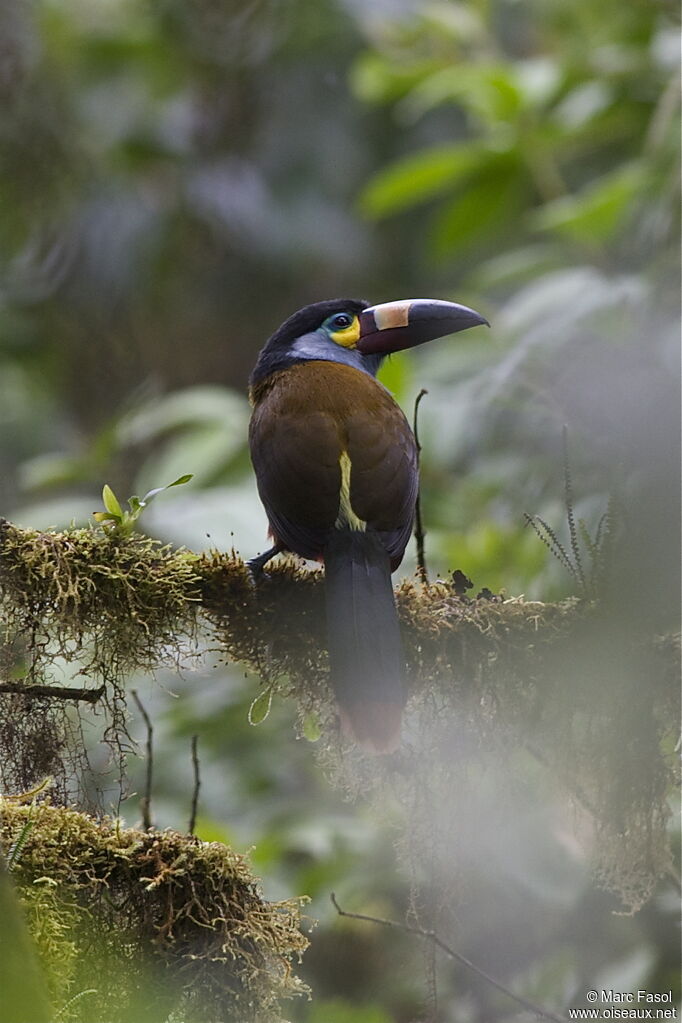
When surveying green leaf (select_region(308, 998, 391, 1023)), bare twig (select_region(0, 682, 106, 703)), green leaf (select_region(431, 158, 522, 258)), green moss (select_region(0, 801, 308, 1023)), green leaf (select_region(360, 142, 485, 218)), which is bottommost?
green moss (select_region(0, 801, 308, 1023))

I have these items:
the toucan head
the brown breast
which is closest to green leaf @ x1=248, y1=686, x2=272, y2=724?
the brown breast

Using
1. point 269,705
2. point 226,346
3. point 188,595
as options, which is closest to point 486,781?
point 269,705

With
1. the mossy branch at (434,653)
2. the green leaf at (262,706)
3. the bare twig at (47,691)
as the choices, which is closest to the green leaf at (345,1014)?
the mossy branch at (434,653)

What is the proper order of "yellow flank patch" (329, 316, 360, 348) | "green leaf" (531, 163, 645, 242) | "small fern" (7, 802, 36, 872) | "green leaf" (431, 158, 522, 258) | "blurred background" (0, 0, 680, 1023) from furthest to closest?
"green leaf" (431, 158, 522, 258), "green leaf" (531, 163, 645, 242), "blurred background" (0, 0, 680, 1023), "yellow flank patch" (329, 316, 360, 348), "small fern" (7, 802, 36, 872)

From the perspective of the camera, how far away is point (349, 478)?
184 centimetres

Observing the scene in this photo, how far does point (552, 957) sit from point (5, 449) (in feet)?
8.88

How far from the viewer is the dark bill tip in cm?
209

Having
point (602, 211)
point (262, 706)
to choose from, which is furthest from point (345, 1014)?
point (602, 211)

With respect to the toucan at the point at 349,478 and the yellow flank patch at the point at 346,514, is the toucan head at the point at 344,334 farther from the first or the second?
the yellow flank patch at the point at 346,514

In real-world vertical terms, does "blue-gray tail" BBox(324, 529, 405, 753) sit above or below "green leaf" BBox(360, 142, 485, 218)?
below

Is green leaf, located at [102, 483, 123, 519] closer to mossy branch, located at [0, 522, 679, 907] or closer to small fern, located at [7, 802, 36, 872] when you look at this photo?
mossy branch, located at [0, 522, 679, 907]

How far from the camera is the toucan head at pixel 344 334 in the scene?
2191 millimetres

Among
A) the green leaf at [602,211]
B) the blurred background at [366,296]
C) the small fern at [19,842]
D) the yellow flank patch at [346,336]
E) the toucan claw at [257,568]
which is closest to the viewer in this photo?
the small fern at [19,842]

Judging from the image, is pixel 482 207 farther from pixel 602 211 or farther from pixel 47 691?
pixel 47 691
